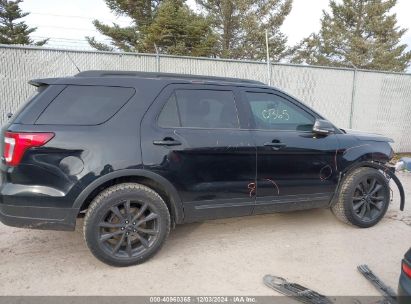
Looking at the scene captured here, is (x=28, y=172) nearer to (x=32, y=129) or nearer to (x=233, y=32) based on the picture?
(x=32, y=129)

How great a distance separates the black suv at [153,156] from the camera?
3191 millimetres

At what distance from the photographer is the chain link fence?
777 centimetres

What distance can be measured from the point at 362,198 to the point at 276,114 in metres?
1.62

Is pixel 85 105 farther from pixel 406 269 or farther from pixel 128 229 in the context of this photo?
pixel 406 269

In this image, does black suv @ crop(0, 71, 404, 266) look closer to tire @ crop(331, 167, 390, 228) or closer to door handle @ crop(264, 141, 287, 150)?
door handle @ crop(264, 141, 287, 150)

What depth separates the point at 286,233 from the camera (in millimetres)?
4422

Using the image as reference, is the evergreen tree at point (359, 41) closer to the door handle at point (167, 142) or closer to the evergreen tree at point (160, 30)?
the evergreen tree at point (160, 30)

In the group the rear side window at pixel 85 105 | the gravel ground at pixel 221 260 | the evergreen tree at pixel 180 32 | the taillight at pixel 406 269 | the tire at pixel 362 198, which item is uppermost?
the evergreen tree at pixel 180 32

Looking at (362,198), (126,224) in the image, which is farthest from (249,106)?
(362,198)

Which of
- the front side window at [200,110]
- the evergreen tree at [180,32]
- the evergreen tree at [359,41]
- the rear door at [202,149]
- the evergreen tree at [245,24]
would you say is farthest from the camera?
the evergreen tree at [359,41]

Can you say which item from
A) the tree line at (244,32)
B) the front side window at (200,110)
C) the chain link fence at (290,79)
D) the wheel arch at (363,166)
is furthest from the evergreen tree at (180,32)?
the front side window at (200,110)

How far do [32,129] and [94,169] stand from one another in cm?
63

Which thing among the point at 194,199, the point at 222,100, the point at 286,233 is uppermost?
the point at 222,100

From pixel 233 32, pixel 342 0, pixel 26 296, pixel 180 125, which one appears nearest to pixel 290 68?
pixel 180 125
